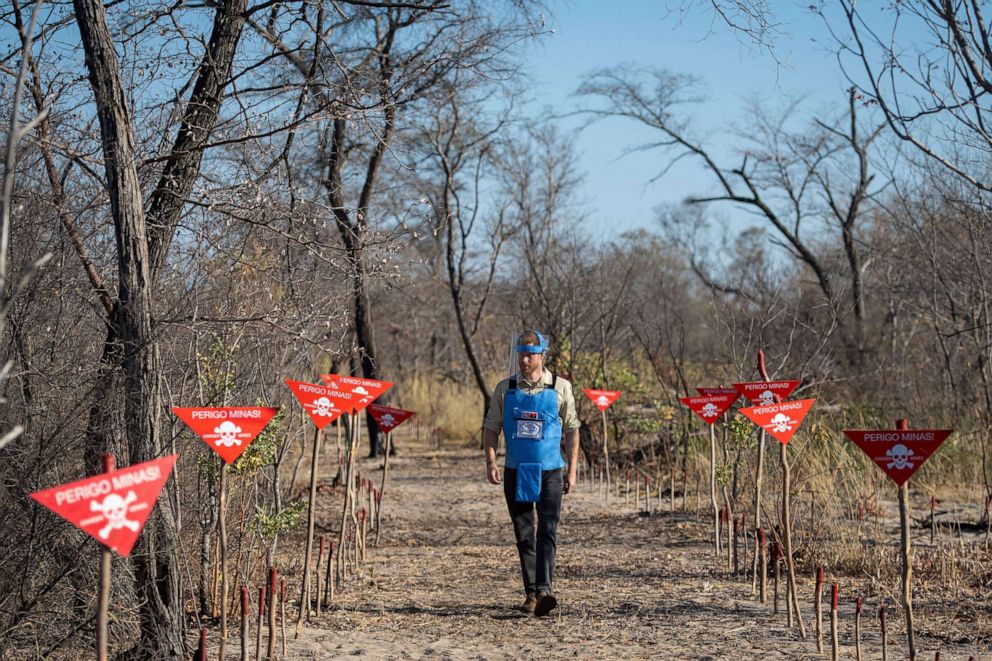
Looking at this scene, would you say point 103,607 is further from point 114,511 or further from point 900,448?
point 900,448

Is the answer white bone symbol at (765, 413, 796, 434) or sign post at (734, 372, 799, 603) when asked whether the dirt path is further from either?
white bone symbol at (765, 413, 796, 434)

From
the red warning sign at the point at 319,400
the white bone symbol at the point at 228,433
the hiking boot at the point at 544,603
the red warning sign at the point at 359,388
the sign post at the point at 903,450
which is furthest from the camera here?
the red warning sign at the point at 359,388

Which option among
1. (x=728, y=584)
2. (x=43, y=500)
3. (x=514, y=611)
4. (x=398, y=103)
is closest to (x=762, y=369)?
(x=728, y=584)

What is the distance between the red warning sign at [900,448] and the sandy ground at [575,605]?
1.20m

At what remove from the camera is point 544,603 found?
6.20m

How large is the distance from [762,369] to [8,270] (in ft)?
14.9

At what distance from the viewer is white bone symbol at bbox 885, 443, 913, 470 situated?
4848 millimetres

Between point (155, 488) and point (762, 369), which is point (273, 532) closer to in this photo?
point (155, 488)

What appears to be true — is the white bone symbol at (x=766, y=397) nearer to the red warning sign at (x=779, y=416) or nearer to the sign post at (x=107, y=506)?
the red warning sign at (x=779, y=416)

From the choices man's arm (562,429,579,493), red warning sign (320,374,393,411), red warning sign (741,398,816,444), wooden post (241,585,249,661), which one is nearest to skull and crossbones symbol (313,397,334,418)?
red warning sign (320,374,393,411)

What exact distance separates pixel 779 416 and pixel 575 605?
71.8 inches

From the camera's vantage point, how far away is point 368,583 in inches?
293

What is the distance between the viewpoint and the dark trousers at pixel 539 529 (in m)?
6.28

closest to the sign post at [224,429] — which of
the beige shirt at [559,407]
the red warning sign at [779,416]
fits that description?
the beige shirt at [559,407]
